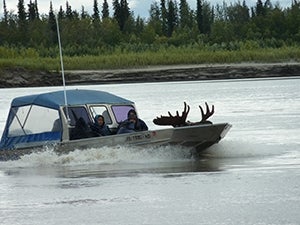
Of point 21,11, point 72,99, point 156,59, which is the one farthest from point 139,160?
point 21,11

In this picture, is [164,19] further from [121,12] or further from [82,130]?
[82,130]

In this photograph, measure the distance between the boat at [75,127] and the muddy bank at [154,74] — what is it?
82.3m

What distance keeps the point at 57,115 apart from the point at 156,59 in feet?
288

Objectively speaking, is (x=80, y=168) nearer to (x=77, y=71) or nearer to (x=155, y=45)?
(x=77, y=71)

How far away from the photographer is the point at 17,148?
86.0ft

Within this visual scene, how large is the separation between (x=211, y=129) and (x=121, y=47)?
9932 cm

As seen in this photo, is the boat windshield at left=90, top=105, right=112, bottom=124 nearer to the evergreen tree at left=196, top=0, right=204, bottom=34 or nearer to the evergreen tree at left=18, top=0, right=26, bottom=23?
the evergreen tree at left=196, top=0, right=204, bottom=34

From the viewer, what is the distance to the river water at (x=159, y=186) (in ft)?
53.2

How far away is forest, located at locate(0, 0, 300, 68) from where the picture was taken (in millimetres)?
116750

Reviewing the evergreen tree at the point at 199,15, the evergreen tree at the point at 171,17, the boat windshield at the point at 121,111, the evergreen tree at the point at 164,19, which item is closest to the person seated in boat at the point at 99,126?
the boat windshield at the point at 121,111

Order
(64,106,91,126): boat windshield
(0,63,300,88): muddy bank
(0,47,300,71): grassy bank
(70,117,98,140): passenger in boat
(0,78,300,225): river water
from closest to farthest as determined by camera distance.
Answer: (0,78,300,225): river water, (70,117,98,140): passenger in boat, (64,106,91,126): boat windshield, (0,63,300,88): muddy bank, (0,47,300,71): grassy bank

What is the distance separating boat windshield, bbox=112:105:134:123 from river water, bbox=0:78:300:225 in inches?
67.0

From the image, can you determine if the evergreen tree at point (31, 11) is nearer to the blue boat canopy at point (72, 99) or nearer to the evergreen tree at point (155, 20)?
the evergreen tree at point (155, 20)

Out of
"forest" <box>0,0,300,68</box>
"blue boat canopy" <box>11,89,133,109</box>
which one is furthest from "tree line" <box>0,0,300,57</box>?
"blue boat canopy" <box>11,89,133,109</box>
